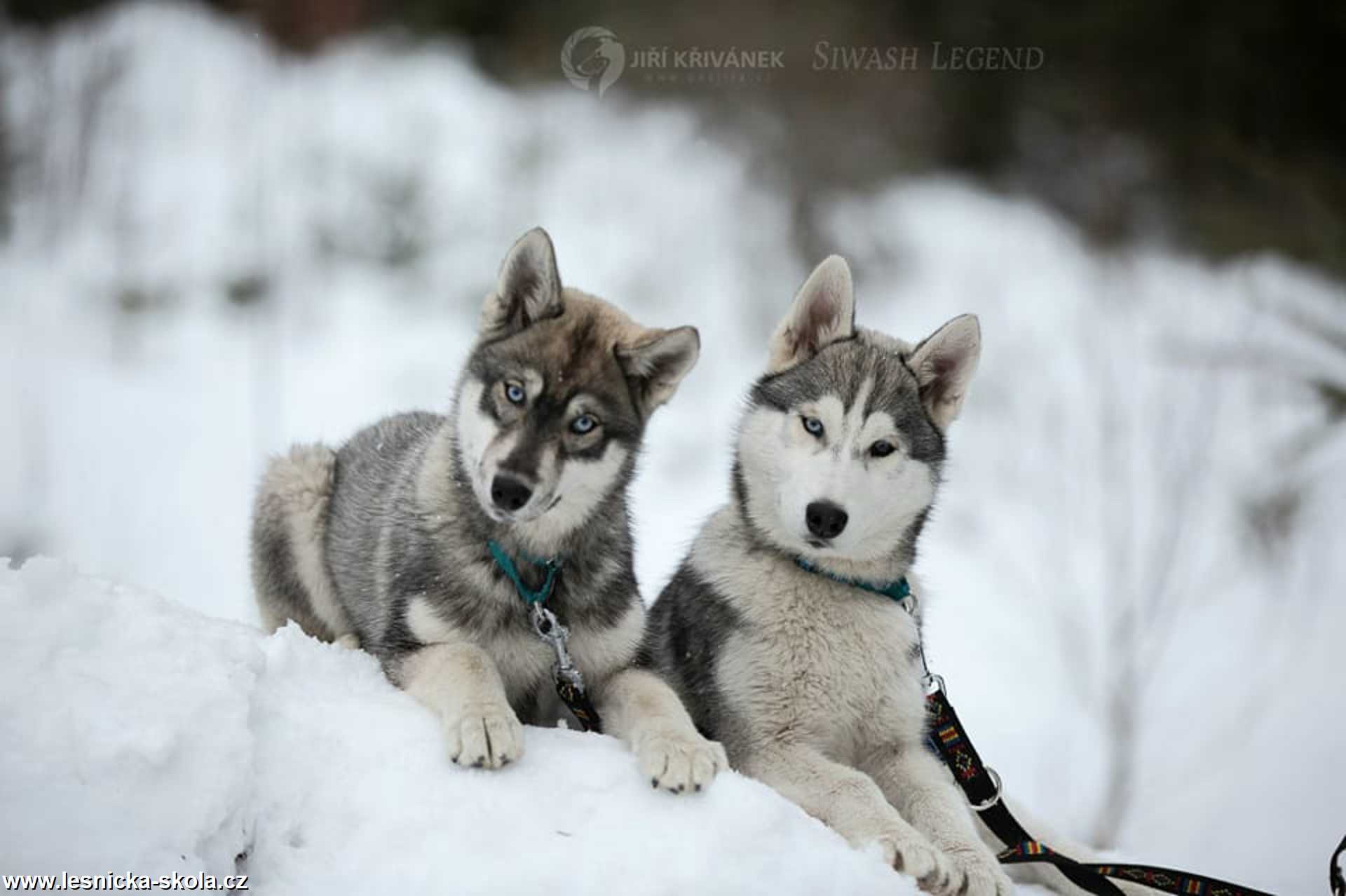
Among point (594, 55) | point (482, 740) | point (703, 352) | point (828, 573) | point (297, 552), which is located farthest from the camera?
point (703, 352)

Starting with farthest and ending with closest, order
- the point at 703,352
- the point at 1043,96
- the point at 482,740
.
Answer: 1. the point at 1043,96
2. the point at 703,352
3. the point at 482,740

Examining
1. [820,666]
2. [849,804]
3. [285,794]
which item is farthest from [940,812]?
[285,794]

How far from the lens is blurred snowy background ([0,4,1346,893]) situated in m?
9.65

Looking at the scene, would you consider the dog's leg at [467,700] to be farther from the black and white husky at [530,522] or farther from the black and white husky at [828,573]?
the black and white husky at [828,573]

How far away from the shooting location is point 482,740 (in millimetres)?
2945

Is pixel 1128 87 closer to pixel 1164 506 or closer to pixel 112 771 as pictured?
Answer: pixel 1164 506

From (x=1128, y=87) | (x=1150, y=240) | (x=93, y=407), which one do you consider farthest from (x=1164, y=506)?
(x=93, y=407)

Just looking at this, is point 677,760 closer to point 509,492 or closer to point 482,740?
point 482,740

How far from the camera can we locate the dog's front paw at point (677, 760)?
2.97 metres

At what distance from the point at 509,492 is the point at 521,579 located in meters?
0.49

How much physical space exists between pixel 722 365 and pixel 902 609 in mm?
10635

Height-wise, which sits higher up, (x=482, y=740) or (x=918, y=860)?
(x=482, y=740)

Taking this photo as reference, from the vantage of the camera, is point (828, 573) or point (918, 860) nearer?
point (918, 860)

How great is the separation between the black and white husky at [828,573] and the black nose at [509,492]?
2.99ft
